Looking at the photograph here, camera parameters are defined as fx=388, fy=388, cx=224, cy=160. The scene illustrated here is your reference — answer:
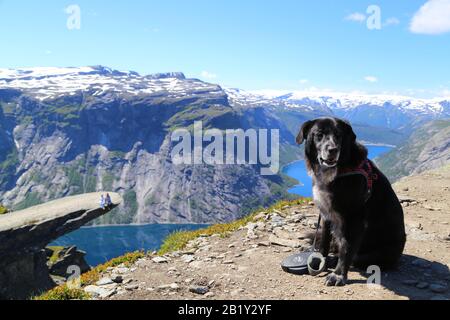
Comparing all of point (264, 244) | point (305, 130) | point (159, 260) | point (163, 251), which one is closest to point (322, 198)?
point (305, 130)

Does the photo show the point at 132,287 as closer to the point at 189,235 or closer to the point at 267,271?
the point at 267,271

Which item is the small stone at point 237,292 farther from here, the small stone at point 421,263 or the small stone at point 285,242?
the small stone at point 421,263

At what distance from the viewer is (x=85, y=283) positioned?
9.74m

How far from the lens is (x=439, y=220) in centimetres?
1360

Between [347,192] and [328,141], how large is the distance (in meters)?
→ 1.09

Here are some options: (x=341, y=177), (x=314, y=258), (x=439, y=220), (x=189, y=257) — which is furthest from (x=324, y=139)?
(x=439, y=220)

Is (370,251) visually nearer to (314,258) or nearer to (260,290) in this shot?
(314,258)

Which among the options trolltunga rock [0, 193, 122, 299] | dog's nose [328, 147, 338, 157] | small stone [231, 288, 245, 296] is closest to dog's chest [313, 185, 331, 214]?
dog's nose [328, 147, 338, 157]

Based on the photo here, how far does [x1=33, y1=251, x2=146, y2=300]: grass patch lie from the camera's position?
27.2 ft

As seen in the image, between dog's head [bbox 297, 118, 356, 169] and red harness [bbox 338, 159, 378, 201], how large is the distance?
0.68 ft

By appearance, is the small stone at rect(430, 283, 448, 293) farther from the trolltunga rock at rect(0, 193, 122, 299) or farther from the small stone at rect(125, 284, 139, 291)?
the trolltunga rock at rect(0, 193, 122, 299)

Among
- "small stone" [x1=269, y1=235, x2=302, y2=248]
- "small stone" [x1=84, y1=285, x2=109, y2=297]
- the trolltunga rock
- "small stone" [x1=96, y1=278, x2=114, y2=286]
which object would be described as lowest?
the trolltunga rock

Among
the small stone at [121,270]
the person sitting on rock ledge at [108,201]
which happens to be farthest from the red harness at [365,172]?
the person sitting on rock ledge at [108,201]
